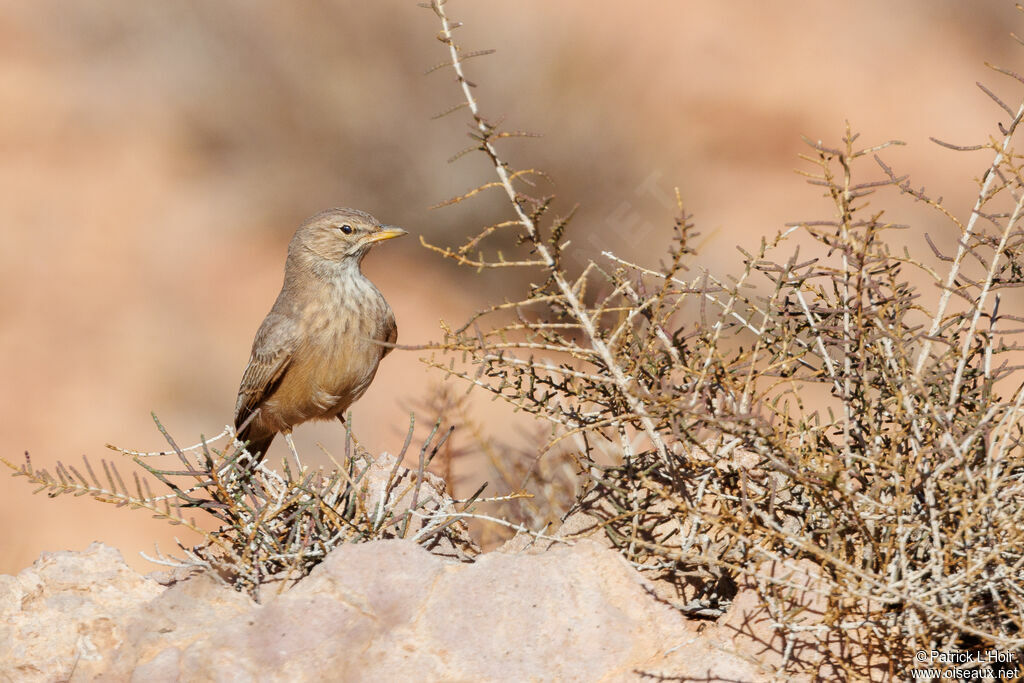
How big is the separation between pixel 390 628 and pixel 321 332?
2.27 m

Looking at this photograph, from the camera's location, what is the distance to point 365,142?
778 cm

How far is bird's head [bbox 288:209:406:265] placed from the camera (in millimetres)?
4473

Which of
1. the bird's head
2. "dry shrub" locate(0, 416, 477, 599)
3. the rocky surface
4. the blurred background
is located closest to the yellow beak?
the bird's head

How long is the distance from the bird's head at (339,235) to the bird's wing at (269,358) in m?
0.35

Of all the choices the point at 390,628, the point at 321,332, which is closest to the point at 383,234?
the point at 321,332

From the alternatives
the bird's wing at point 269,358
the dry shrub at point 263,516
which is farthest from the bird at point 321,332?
the dry shrub at point 263,516

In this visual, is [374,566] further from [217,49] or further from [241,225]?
[217,49]

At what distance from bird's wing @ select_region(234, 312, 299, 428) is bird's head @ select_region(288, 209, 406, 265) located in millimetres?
346

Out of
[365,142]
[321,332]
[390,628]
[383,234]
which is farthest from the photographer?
[365,142]

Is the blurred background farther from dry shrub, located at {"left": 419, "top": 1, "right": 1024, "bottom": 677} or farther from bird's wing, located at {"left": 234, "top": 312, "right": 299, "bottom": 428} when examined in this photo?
dry shrub, located at {"left": 419, "top": 1, "right": 1024, "bottom": 677}

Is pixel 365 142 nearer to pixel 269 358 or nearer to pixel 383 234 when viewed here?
pixel 383 234

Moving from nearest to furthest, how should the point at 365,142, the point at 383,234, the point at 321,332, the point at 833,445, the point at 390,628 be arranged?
the point at 390,628, the point at 833,445, the point at 321,332, the point at 383,234, the point at 365,142

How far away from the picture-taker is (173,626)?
2180 millimetres

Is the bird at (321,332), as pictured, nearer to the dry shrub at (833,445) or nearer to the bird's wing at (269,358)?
the bird's wing at (269,358)
